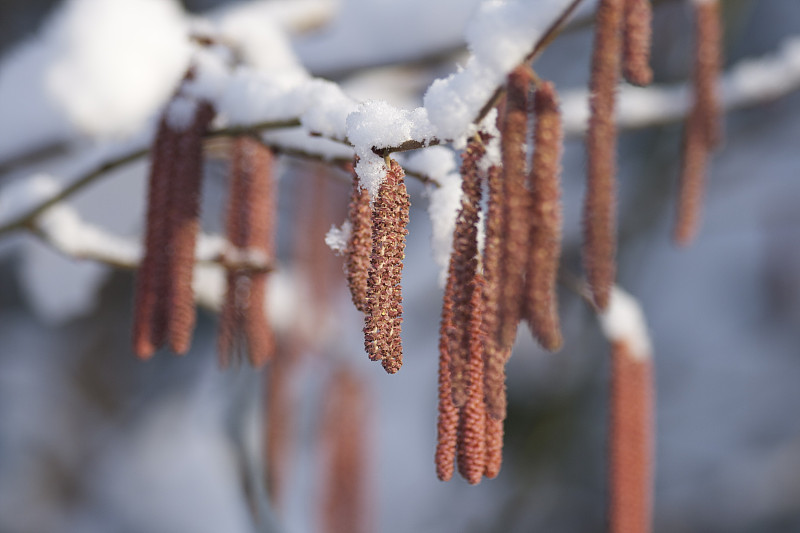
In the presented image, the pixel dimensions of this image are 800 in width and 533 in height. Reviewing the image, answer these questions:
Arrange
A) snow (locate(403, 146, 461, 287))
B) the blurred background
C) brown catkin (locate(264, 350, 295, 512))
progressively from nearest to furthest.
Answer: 1. snow (locate(403, 146, 461, 287))
2. brown catkin (locate(264, 350, 295, 512))
3. the blurred background

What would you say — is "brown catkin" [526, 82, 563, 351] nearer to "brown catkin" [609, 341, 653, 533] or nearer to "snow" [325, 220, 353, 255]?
"snow" [325, 220, 353, 255]

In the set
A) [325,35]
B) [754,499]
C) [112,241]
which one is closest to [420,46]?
[325,35]

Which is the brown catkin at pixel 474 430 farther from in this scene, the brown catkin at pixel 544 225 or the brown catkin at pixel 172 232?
the brown catkin at pixel 172 232

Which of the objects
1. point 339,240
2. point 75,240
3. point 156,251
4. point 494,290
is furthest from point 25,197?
point 494,290

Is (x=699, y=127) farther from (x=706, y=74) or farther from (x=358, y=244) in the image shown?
(x=358, y=244)

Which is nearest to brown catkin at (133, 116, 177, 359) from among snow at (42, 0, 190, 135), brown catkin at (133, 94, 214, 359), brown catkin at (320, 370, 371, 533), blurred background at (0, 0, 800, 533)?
brown catkin at (133, 94, 214, 359)

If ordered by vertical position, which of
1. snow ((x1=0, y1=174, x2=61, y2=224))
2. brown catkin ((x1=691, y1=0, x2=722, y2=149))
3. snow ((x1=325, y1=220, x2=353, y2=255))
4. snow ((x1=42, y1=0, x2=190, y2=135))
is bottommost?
snow ((x1=325, y1=220, x2=353, y2=255))
